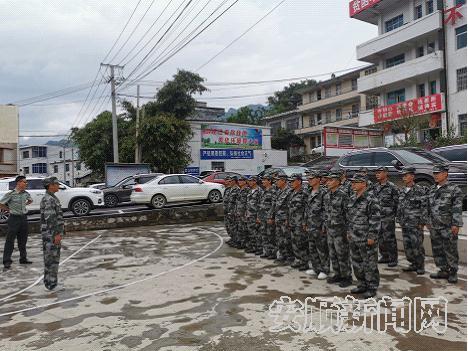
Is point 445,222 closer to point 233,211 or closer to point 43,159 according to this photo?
point 233,211

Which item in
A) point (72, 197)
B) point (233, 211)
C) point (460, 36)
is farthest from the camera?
point (460, 36)

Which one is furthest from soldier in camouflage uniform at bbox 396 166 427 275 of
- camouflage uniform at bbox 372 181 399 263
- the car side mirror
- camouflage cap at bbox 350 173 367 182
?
the car side mirror

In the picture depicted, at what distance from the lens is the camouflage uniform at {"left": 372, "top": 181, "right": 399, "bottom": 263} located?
299 inches

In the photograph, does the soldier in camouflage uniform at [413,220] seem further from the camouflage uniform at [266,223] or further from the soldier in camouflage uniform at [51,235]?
the soldier in camouflage uniform at [51,235]

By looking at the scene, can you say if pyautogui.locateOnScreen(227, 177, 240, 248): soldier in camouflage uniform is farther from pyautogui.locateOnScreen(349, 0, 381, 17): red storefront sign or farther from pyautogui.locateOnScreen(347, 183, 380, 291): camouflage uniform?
pyautogui.locateOnScreen(349, 0, 381, 17): red storefront sign

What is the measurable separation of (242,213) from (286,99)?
43437 mm

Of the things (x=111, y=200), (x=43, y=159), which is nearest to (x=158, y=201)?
(x=111, y=200)

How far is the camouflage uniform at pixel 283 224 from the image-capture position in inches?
318

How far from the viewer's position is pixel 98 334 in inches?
184

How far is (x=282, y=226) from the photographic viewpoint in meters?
8.10

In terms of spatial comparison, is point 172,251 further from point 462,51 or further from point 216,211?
point 462,51

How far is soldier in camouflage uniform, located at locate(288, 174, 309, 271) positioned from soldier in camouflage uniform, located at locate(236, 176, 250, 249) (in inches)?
72.7

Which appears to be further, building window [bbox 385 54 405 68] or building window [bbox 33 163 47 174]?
building window [bbox 33 163 47 174]

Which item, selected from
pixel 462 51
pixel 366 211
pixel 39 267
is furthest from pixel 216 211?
pixel 462 51
